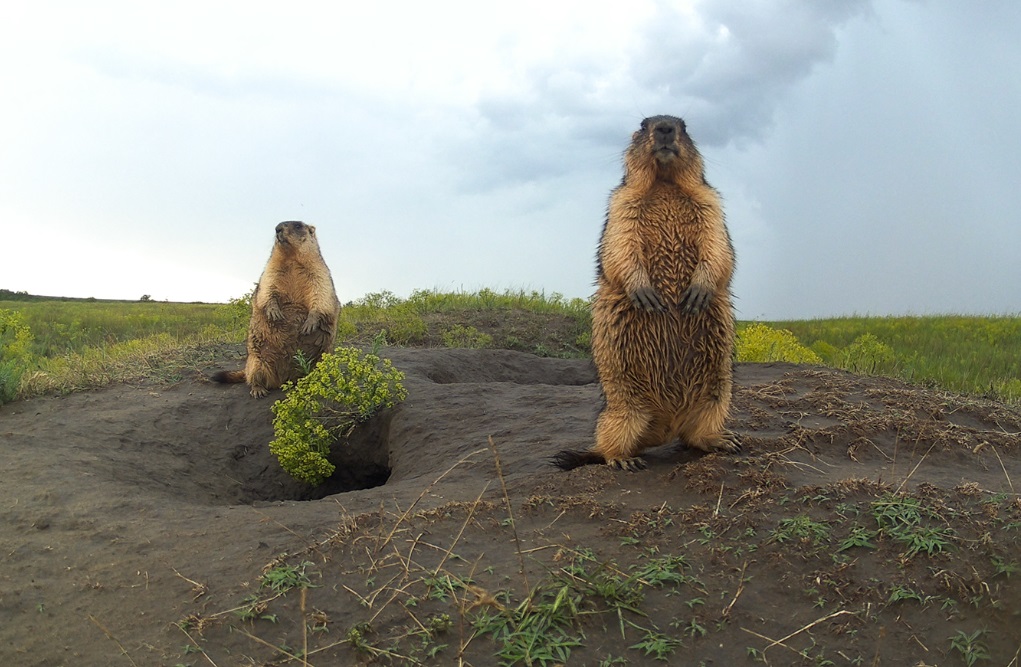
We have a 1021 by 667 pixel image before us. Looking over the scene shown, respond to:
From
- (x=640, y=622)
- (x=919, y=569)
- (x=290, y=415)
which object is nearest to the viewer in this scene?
(x=640, y=622)

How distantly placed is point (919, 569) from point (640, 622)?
136cm

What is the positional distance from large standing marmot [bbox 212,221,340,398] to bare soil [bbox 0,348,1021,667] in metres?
2.37

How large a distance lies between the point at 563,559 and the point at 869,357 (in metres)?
8.52

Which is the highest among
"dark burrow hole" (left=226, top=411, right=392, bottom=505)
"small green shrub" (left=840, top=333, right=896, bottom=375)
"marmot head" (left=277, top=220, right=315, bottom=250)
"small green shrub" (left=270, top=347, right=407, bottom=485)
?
"marmot head" (left=277, top=220, right=315, bottom=250)

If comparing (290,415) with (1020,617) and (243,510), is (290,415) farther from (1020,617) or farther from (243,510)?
(1020,617)

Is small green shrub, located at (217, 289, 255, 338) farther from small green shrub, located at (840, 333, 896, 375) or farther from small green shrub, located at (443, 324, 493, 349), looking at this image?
small green shrub, located at (840, 333, 896, 375)

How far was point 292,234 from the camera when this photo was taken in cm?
859

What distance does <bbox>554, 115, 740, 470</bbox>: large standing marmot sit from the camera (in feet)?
15.4

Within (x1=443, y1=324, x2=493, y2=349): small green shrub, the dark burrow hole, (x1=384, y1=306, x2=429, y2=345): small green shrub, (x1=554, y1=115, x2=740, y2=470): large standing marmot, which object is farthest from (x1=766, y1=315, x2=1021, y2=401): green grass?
(x1=384, y1=306, x2=429, y2=345): small green shrub

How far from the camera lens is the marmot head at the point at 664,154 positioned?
4793 mm

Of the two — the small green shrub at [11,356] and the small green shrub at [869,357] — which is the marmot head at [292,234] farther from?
the small green shrub at [869,357]

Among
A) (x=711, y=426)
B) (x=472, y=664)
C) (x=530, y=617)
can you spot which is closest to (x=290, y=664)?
(x=472, y=664)

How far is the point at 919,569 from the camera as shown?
3660 mm

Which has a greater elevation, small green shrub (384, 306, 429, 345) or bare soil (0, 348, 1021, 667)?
small green shrub (384, 306, 429, 345)
